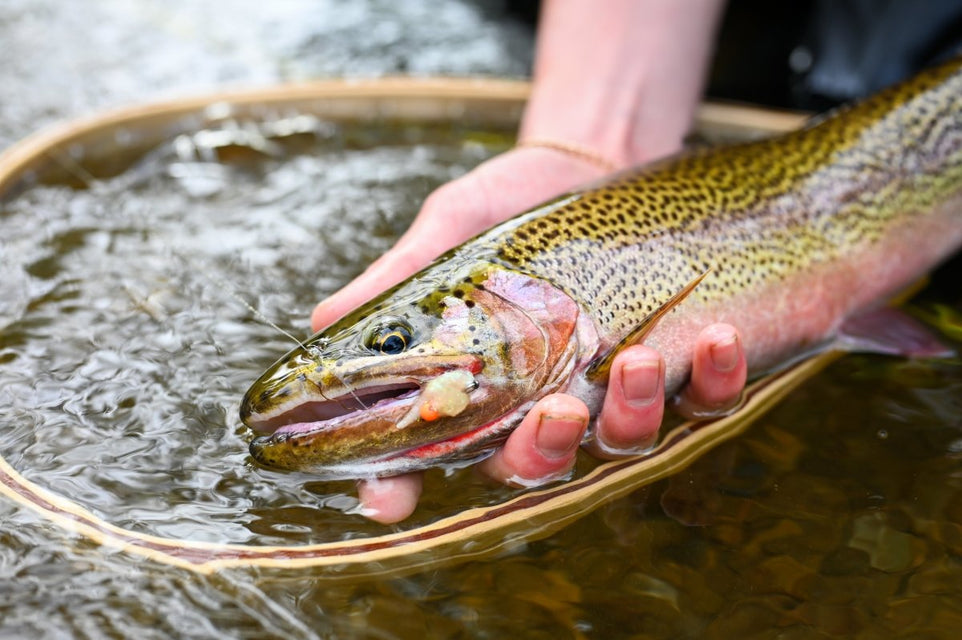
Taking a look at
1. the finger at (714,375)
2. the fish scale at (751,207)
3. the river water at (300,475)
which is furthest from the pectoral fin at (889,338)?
the finger at (714,375)

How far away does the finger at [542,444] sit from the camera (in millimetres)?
1841

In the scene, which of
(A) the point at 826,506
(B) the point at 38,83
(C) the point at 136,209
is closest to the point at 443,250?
(A) the point at 826,506

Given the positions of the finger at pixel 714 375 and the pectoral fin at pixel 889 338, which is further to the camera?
the pectoral fin at pixel 889 338

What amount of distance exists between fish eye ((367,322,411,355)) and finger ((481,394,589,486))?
29cm

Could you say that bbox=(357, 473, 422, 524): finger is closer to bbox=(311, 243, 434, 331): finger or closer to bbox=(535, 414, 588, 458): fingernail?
bbox=(535, 414, 588, 458): fingernail

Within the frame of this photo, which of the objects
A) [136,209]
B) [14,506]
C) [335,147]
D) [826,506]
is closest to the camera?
[14,506]

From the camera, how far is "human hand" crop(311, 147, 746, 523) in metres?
1.88

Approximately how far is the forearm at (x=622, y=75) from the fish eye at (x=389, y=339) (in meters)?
1.36

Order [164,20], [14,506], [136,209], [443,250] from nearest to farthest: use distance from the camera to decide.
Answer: [14,506] → [443,250] → [136,209] → [164,20]

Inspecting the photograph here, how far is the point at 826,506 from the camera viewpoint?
6.83 feet

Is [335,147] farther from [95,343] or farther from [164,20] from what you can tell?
[164,20]

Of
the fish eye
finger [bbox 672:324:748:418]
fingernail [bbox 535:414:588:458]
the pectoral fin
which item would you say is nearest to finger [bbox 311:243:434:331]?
the fish eye

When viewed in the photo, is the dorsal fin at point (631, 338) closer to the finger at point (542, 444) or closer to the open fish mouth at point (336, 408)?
the finger at point (542, 444)

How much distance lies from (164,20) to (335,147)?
2.13 metres
